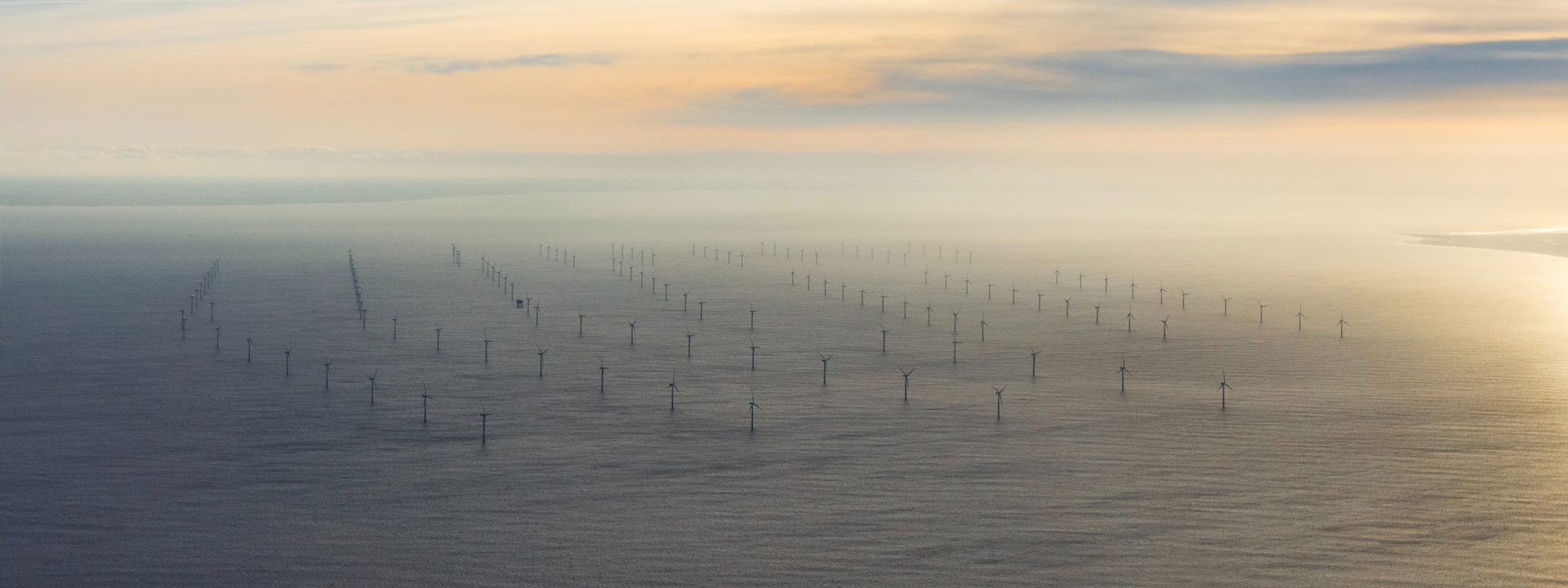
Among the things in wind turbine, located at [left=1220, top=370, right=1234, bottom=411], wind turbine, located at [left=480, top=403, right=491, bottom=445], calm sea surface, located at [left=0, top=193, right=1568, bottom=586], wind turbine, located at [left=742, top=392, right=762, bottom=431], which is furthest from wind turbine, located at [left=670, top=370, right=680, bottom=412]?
wind turbine, located at [left=1220, top=370, right=1234, bottom=411]

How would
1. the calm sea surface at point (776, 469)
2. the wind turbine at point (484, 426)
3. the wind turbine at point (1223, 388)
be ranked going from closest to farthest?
the calm sea surface at point (776, 469) < the wind turbine at point (484, 426) < the wind turbine at point (1223, 388)

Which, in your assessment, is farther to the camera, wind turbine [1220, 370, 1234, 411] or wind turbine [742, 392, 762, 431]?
wind turbine [1220, 370, 1234, 411]

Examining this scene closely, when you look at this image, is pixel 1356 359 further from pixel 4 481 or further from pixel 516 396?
pixel 4 481

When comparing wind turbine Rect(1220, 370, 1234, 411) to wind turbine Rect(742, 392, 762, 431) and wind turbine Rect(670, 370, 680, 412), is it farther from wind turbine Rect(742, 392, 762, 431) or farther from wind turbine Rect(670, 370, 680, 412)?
wind turbine Rect(670, 370, 680, 412)

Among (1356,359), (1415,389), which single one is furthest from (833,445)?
(1356,359)

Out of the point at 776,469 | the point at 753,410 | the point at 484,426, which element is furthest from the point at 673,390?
the point at 776,469

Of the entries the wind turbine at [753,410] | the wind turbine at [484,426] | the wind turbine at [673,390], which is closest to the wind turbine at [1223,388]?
the wind turbine at [753,410]

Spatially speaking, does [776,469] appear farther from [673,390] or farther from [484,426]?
[673,390]

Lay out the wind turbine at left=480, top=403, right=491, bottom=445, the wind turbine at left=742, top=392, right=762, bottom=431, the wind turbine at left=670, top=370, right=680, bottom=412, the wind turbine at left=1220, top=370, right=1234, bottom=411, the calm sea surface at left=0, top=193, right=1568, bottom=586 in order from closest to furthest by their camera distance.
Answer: the calm sea surface at left=0, top=193, right=1568, bottom=586, the wind turbine at left=480, top=403, right=491, bottom=445, the wind turbine at left=742, top=392, right=762, bottom=431, the wind turbine at left=670, top=370, right=680, bottom=412, the wind turbine at left=1220, top=370, right=1234, bottom=411

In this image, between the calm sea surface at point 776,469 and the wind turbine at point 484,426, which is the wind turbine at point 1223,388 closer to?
the calm sea surface at point 776,469

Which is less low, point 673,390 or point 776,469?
point 673,390

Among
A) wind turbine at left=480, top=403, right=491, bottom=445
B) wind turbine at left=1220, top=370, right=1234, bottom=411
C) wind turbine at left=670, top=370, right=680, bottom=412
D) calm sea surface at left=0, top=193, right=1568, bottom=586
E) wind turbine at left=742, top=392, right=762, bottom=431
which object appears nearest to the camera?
→ calm sea surface at left=0, top=193, right=1568, bottom=586
